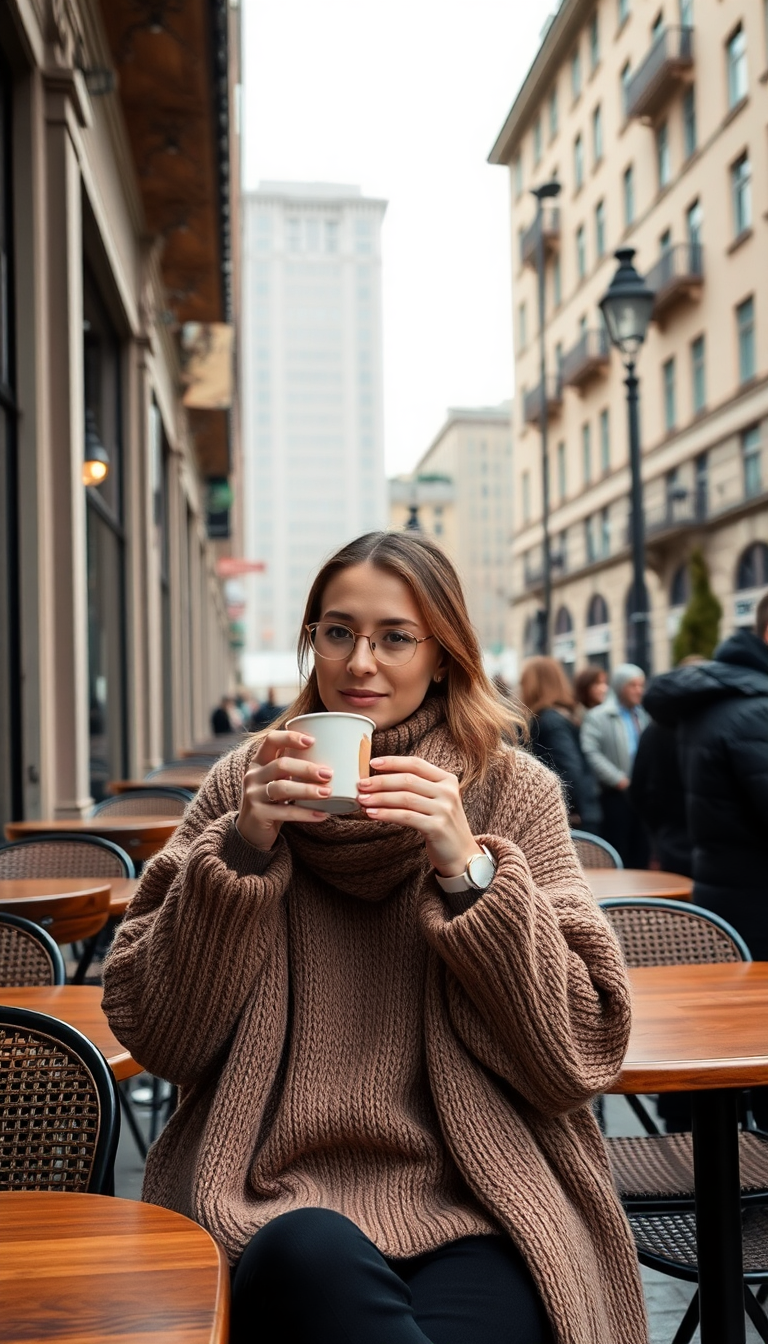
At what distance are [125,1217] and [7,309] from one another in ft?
18.7

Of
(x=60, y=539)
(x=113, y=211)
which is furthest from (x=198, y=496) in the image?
(x=60, y=539)

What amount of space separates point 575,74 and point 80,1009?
3773 cm

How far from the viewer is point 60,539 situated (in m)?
6.82

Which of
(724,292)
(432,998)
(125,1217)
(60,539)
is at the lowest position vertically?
(125,1217)

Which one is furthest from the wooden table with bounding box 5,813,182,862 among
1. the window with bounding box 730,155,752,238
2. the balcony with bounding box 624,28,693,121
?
the balcony with bounding box 624,28,693,121

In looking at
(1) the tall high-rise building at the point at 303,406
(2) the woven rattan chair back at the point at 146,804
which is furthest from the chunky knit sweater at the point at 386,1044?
(1) the tall high-rise building at the point at 303,406

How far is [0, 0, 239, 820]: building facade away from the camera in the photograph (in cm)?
636

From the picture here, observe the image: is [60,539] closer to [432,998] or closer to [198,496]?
[432,998]

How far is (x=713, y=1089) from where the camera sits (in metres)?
2.04

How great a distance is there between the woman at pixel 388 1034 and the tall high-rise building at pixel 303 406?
345 feet

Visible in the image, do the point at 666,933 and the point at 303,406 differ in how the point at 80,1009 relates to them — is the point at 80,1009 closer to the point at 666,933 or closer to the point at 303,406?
the point at 666,933

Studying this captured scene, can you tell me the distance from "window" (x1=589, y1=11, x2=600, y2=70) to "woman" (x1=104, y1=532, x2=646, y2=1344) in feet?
117

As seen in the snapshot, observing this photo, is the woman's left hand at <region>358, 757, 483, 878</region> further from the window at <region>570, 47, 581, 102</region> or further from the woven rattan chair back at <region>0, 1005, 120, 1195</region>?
the window at <region>570, 47, 581, 102</region>

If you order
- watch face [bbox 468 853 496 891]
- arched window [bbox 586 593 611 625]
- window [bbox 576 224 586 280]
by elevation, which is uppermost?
window [bbox 576 224 586 280]
